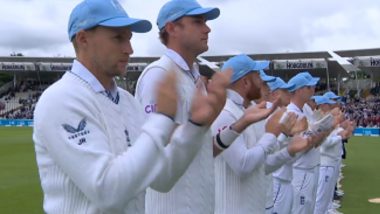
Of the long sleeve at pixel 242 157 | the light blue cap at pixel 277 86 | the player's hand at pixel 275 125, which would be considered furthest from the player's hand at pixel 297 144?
the light blue cap at pixel 277 86

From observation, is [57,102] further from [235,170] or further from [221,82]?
[235,170]

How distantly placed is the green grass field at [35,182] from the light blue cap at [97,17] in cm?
777

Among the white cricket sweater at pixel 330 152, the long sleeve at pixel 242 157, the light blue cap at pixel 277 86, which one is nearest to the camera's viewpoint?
the long sleeve at pixel 242 157

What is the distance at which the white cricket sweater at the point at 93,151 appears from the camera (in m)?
2.03

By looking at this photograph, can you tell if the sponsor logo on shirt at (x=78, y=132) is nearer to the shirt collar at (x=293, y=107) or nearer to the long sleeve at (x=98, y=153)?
the long sleeve at (x=98, y=153)

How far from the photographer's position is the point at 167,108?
6.60ft

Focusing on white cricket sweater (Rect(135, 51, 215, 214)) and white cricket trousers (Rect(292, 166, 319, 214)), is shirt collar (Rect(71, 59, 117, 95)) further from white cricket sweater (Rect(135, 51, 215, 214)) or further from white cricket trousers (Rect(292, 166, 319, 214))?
white cricket trousers (Rect(292, 166, 319, 214))

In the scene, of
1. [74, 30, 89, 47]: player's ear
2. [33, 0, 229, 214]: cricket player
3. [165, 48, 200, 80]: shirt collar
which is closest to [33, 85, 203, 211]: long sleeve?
[33, 0, 229, 214]: cricket player

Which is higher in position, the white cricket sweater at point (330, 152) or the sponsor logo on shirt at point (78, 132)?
the sponsor logo on shirt at point (78, 132)

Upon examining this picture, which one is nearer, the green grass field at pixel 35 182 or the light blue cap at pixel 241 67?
the light blue cap at pixel 241 67

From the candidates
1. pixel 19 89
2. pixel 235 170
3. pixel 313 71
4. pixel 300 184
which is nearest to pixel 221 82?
pixel 235 170

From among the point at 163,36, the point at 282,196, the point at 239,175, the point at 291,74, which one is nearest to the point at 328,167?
the point at 282,196

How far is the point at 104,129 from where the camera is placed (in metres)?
2.31

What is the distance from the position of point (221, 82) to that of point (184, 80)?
142 centimetres
